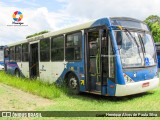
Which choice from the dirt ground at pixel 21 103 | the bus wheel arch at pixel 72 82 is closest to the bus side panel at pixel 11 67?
the bus wheel arch at pixel 72 82

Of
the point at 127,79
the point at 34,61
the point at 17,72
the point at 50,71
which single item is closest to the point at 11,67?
the point at 17,72

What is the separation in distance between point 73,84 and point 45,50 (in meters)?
3.17

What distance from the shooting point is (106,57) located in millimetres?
9578

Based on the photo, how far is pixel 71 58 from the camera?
37.8 feet

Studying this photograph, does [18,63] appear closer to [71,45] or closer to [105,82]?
[71,45]

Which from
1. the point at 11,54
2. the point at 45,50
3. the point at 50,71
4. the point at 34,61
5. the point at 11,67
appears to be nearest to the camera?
the point at 50,71

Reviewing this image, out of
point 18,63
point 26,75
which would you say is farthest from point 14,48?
point 26,75

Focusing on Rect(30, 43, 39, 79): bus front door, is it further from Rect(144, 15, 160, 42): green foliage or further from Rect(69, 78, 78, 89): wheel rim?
Rect(144, 15, 160, 42): green foliage

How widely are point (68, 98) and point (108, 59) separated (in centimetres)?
218

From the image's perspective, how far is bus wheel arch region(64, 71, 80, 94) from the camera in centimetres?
1132

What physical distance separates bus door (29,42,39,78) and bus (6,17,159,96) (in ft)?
9.19

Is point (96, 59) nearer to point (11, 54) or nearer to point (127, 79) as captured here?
point (127, 79)

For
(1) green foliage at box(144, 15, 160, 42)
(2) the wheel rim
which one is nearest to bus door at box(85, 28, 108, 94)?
(2) the wheel rim

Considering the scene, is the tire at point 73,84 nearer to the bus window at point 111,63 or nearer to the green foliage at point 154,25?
the bus window at point 111,63
